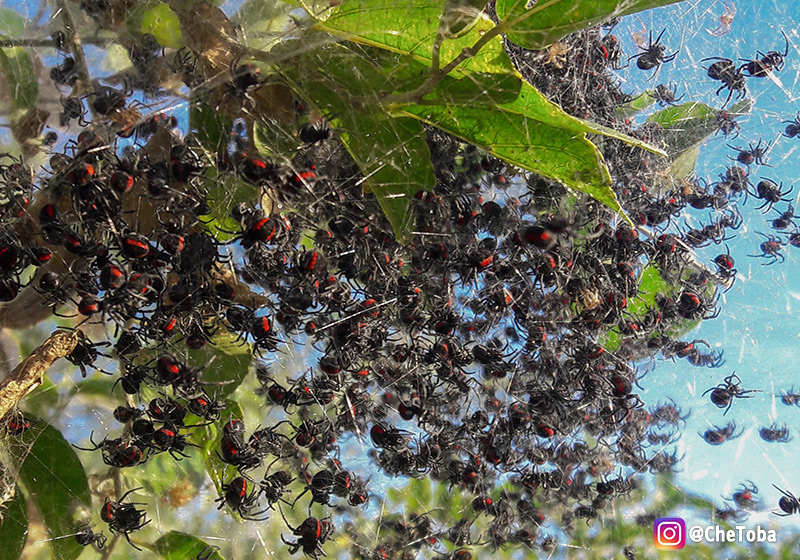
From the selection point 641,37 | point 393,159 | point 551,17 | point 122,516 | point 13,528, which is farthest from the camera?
point 641,37

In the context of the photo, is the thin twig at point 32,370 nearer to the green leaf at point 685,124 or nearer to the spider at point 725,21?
the green leaf at point 685,124

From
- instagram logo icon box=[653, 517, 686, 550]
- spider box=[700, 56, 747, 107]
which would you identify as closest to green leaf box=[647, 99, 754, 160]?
spider box=[700, 56, 747, 107]

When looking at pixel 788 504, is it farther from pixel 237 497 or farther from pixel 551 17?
pixel 551 17

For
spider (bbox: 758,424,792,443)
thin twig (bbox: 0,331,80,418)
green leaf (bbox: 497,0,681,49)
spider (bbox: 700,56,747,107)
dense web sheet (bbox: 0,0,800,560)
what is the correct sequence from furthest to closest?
spider (bbox: 758,424,792,443), spider (bbox: 700,56,747,107), dense web sheet (bbox: 0,0,800,560), thin twig (bbox: 0,331,80,418), green leaf (bbox: 497,0,681,49)

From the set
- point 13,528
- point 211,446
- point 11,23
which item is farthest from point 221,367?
point 11,23

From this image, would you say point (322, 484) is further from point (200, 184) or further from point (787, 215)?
point (787, 215)

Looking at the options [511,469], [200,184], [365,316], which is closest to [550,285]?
[365,316]

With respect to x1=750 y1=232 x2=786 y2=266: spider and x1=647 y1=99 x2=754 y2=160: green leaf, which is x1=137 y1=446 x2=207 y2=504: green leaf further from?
x1=750 y1=232 x2=786 y2=266: spider
